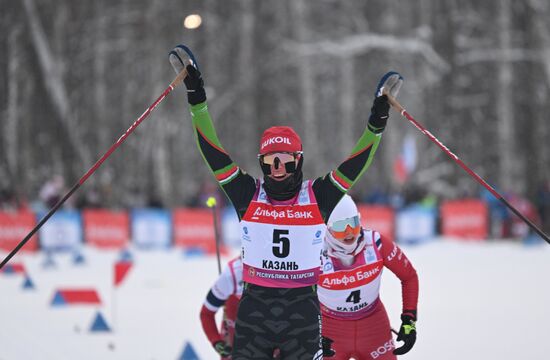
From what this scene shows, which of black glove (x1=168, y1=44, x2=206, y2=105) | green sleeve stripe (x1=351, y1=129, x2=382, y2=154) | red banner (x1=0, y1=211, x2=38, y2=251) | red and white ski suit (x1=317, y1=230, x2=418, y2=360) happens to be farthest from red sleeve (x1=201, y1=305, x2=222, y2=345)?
red banner (x1=0, y1=211, x2=38, y2=251)

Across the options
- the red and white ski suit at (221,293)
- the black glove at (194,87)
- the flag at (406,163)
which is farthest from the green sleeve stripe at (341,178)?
the flag at (406,163)

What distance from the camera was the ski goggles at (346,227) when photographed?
534cm

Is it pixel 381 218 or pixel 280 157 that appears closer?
pixel 280 157

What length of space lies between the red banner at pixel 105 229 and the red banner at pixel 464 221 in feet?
24.5

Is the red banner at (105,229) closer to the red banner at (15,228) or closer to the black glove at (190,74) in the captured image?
the red banner at (15,228)

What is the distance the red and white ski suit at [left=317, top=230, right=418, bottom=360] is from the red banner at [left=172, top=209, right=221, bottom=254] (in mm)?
12846

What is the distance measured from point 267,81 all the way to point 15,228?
10974 mm

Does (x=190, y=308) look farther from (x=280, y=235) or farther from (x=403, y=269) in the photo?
(x=280, y=235)

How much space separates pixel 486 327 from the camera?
9.61 m

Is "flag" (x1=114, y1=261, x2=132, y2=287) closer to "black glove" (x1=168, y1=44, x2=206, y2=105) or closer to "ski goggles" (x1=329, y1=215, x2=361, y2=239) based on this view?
"ski goggles" (x1=329, y1=215, x2=361, y2=239)

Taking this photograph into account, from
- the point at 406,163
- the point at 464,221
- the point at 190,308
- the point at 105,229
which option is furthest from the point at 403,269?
the point at 406,163

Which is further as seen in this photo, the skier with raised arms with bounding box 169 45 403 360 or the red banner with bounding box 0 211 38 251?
the red banner with bounding box 0 211 38 251

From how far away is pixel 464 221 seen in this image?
64.8 ft

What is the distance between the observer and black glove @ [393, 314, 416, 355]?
520 cm
